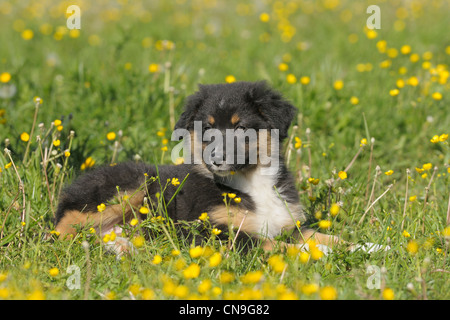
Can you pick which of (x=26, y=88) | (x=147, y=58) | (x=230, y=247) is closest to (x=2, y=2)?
(x=147, y=58)

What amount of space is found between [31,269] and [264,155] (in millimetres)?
1741

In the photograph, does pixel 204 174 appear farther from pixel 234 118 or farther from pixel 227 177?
pixel 234 118

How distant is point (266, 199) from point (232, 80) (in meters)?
1.88

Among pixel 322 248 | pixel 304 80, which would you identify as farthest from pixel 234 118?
pixel 304 80

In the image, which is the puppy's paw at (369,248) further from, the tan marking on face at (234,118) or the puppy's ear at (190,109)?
the puppy's ear at (190,109)

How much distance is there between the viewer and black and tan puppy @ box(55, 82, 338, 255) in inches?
151

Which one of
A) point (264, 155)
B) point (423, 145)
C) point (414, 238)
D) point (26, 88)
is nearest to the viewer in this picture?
point (414, 238)

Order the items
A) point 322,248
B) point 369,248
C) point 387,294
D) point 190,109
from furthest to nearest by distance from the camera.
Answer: point 190,109
point 322,248
point 369,248
point 387,294

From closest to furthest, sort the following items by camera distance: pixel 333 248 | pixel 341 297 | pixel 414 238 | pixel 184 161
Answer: pixel 341 297, pixel 333 248, pixel 414 238, pixel 184 161

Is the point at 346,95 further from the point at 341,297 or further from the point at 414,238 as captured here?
the point at 341,297

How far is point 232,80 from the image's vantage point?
18.4 feet

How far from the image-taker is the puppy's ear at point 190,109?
4.15 meters

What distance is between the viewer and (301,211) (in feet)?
13.6

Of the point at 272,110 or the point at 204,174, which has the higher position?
the point at 272,110
